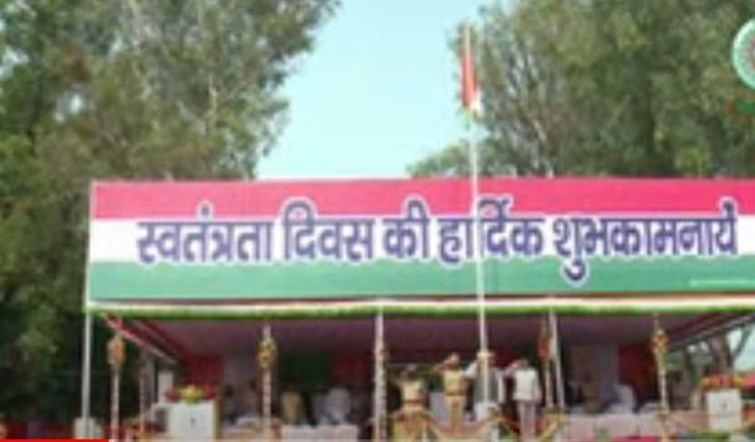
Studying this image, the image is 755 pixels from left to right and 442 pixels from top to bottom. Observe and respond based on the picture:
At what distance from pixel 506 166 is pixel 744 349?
9100 millimetres

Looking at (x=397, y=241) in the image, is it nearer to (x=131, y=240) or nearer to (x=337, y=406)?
(x=131, y=240)

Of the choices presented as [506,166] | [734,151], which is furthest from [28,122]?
[734,151]

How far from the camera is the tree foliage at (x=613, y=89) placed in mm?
26188

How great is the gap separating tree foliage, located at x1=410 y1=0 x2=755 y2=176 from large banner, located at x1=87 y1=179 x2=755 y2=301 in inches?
349

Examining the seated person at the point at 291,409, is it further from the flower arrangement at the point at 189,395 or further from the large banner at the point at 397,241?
the large banner at the point at 397,241

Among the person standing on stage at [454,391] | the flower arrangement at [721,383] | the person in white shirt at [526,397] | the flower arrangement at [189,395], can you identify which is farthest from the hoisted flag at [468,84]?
the flower arrangement at [189,395]

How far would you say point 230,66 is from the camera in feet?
102

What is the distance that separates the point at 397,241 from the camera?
16.8m

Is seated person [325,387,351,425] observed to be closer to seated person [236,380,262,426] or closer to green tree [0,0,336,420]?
seated person [236,380,262,426]

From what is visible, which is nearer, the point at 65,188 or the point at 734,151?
the point at 734,151

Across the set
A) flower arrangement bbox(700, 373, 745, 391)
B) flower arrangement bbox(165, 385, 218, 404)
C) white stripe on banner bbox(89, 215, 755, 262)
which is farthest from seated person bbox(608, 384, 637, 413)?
flower arrangement bbox(165, 385, 218, 404)

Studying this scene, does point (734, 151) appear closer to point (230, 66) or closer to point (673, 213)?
Result: point (673, 213)

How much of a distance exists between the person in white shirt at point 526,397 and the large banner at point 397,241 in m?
1.18

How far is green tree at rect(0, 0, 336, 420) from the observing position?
1090 inches
